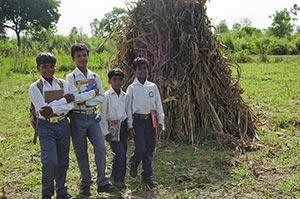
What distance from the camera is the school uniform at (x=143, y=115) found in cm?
409

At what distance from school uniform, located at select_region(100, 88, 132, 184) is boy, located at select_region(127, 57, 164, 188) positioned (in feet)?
0.32

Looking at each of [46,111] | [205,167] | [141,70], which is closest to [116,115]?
[141,70]

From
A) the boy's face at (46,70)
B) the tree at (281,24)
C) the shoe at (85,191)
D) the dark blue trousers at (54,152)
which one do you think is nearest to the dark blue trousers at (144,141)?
the shoe at (85,191)

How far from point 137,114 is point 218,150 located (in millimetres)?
1727

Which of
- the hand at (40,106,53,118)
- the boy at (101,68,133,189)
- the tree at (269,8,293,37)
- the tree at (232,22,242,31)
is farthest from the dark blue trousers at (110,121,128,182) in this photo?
the tree at (232,22,242,31)

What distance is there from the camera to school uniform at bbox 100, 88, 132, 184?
3945 millimetres

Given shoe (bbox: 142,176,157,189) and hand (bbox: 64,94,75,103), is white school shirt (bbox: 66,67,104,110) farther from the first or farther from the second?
shoe (bbox: 142,176,157,189)

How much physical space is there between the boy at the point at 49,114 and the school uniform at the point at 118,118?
17.1 inches

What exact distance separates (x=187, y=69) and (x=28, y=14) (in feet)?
104

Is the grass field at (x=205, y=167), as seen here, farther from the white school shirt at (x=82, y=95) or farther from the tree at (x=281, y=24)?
the tree at (x=281, y=24)

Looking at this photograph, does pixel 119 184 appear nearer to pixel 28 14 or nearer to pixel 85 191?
pixel 85 191

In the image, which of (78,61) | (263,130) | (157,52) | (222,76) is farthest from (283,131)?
(78,61)

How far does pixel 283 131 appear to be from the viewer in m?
6.23

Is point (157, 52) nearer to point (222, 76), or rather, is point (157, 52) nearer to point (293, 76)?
point (222, 76)
